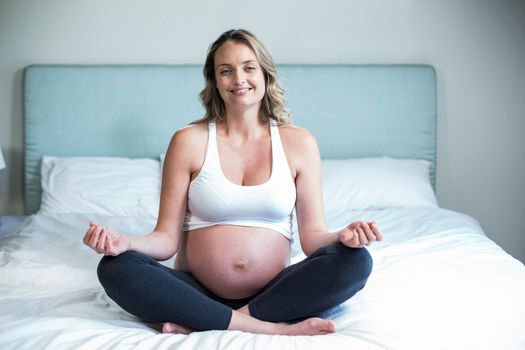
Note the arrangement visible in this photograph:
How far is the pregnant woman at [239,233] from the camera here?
1.73m

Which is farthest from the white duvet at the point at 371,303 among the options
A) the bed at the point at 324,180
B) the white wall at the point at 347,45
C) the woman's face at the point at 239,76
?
the white wall at the point at 347,45

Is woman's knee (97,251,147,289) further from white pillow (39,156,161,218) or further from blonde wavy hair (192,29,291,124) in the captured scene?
white pillow (39,156,161,218)

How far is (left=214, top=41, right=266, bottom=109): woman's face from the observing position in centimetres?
201

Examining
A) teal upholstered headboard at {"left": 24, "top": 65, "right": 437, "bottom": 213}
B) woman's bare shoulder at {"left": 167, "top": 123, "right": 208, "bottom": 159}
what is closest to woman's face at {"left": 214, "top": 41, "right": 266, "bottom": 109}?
woman's bare shoulder at {"left": 167, "top": 123, "right": 208, "bottom": 159}

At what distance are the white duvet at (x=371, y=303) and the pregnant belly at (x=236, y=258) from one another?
225 mm

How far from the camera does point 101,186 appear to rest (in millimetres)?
3219

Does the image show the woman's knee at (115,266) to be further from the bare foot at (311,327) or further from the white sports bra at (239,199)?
the bare foot at (311,327)

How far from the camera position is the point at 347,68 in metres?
3.54

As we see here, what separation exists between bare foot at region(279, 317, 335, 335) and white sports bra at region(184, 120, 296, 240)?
0.32 metres

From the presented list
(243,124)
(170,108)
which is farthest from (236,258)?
(170,108)

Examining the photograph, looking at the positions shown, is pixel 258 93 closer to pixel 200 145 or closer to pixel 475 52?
pixel 200 145

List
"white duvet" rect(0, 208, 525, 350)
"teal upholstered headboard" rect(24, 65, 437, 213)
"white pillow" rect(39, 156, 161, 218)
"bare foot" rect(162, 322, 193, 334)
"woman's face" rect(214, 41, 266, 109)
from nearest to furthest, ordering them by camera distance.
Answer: "white duvet" rect(0, 208, 525, 350), "bare foot" rect(162, 322, 193, 334), "woman's face" rect(214, 41, 266, 109), "white pillow" rect(39, 156, 161, 218), "teal upholstered headboard" rect(24, 65, 437, 213)

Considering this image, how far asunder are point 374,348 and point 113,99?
89.6 inches

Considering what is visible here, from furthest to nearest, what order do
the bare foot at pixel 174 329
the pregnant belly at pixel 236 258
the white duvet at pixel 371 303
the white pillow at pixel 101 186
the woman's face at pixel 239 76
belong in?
the white pillow at pixel 101 186 → the woman's face at pixel 239 76 → the pregnant belly at pixel 236 258 → the bare foot at pixel 174 329 → the white duvet at pixel 371 303
